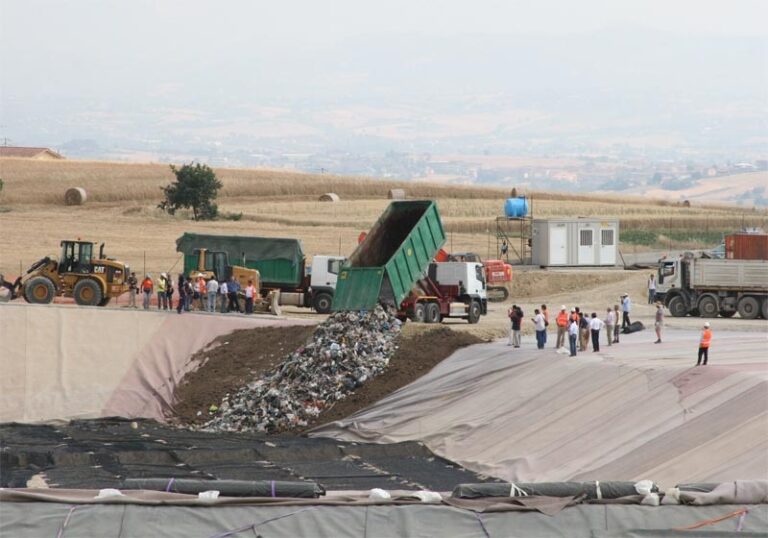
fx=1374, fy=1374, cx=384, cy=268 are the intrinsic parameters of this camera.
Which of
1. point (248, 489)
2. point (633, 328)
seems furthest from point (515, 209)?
point (248, 489)

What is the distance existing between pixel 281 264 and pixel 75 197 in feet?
154

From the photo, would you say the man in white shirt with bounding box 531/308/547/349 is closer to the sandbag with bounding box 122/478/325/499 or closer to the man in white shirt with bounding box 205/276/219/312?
the man in white shirt with bounding box 205/276/219/312

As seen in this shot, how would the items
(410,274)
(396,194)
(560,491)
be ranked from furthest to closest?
(396,194) → (410,274) → (560,491)

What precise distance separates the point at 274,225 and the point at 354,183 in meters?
36.8

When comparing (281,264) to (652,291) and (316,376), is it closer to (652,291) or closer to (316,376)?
(316,376)

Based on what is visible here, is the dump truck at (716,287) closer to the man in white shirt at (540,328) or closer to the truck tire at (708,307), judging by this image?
the truck tire at (708,307)

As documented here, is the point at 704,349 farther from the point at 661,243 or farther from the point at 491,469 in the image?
the point at 661,243

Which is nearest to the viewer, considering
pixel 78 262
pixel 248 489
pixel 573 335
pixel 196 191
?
pixel 248 489

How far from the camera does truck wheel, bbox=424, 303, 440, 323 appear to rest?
132ft

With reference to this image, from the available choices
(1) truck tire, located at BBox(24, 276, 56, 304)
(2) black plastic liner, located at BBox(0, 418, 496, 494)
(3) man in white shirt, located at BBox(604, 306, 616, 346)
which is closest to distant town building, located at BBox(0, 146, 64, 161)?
(1) truck tire, located at BBox(24, 276, 56, 304)

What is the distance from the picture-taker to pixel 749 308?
44.3m

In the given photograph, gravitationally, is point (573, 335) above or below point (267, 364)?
above

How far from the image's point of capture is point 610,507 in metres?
16.9

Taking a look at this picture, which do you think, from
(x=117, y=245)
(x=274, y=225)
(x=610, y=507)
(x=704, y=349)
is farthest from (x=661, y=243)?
(x=610, y=507)
